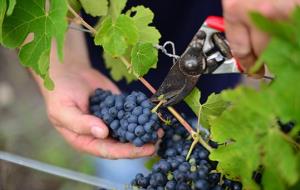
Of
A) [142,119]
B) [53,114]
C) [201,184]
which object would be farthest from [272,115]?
[53,114]

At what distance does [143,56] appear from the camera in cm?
106

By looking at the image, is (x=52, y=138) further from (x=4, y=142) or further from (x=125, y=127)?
(x=125, y=127)

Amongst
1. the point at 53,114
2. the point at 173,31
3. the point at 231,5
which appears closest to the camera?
the point at 231,5

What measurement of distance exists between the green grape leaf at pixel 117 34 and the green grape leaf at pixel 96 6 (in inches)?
6.7

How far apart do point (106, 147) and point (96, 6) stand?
0.31 m

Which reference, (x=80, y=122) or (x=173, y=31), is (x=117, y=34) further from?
(x=173, y=31)

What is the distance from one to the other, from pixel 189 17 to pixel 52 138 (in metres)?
1.27

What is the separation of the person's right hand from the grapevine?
0.11 ft

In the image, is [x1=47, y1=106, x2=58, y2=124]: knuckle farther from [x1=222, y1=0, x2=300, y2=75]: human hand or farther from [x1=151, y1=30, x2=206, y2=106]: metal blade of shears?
[x1=222, y1=0, x2=300, y2=75]: human hand

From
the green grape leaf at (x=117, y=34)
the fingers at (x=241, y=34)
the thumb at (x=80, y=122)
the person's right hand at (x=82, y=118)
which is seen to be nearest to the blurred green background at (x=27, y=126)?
the person's right hand at (x=82, y=118)

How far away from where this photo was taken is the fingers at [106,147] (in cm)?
118

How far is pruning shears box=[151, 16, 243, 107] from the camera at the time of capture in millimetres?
1019

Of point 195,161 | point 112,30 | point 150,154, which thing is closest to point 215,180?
point 195,161

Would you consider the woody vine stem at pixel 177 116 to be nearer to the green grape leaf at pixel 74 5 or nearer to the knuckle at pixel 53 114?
the green grape leaf at pixel 74 5
